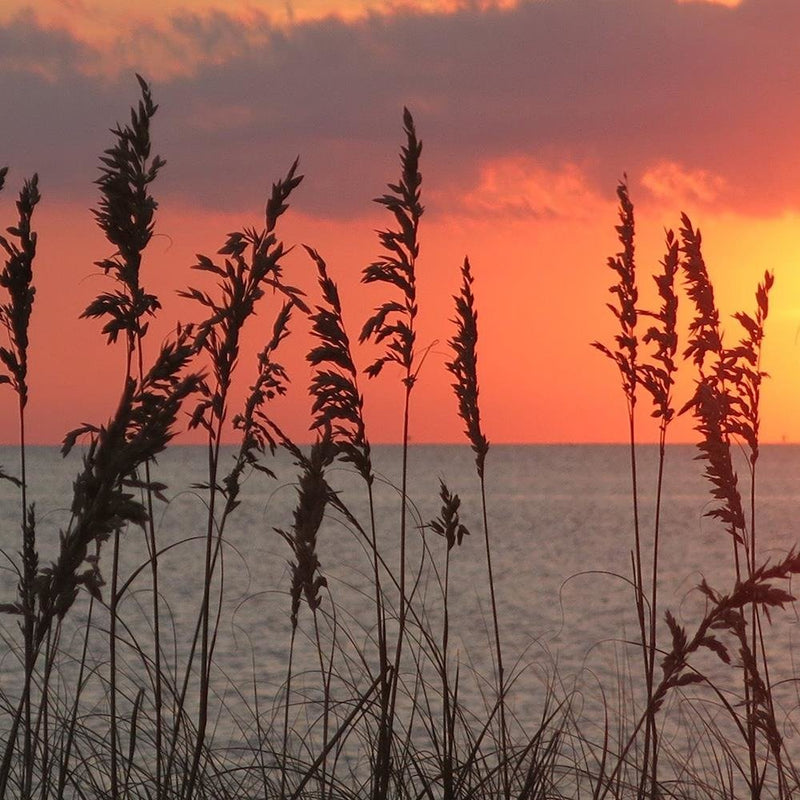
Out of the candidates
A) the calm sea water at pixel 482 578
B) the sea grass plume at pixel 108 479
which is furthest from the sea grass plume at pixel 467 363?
the sea grass plume at pixel 108 479

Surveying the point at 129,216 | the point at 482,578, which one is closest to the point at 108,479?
the point at 129,216

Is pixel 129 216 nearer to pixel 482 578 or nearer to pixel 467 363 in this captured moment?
pixel 467 363

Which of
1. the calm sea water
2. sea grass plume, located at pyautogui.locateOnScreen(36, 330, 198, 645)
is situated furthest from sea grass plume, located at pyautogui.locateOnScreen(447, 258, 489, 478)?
sea grass plume, located at pyautogui.locateOnScreen(36, 330, 198, 645)

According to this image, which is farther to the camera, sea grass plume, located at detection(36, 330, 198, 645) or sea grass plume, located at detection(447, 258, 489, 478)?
sea grass plume, located at detection(447, 258, 489, 478)

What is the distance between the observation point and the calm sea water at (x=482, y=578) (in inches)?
571

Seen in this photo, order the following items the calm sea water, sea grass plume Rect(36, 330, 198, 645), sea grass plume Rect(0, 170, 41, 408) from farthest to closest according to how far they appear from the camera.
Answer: the calm sea water → sea grass plume Rect(0, 170, 41, 408) → sea grass plume Rect(36, 330, 198, 645)

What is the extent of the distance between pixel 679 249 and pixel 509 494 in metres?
96.3

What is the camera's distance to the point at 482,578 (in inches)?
1271

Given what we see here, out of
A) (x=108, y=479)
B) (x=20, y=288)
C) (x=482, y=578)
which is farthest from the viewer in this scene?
(x=482, y=578)

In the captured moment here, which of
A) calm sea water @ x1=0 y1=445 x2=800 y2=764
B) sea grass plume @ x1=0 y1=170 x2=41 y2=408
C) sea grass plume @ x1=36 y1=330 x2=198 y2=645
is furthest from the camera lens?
calm sea water @ x1=0 y1=445 x2=800 y2=764

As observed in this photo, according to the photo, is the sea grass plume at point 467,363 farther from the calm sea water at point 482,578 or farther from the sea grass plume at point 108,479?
the sea grass plume at point 108,479

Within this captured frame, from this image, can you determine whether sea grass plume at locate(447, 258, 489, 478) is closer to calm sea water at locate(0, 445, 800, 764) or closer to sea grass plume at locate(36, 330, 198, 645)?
calm sea water at locate(0, 445, 800, 764)

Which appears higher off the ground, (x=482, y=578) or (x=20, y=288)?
(x=20, y=288)

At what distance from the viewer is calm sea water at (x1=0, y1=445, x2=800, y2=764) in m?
14.5
